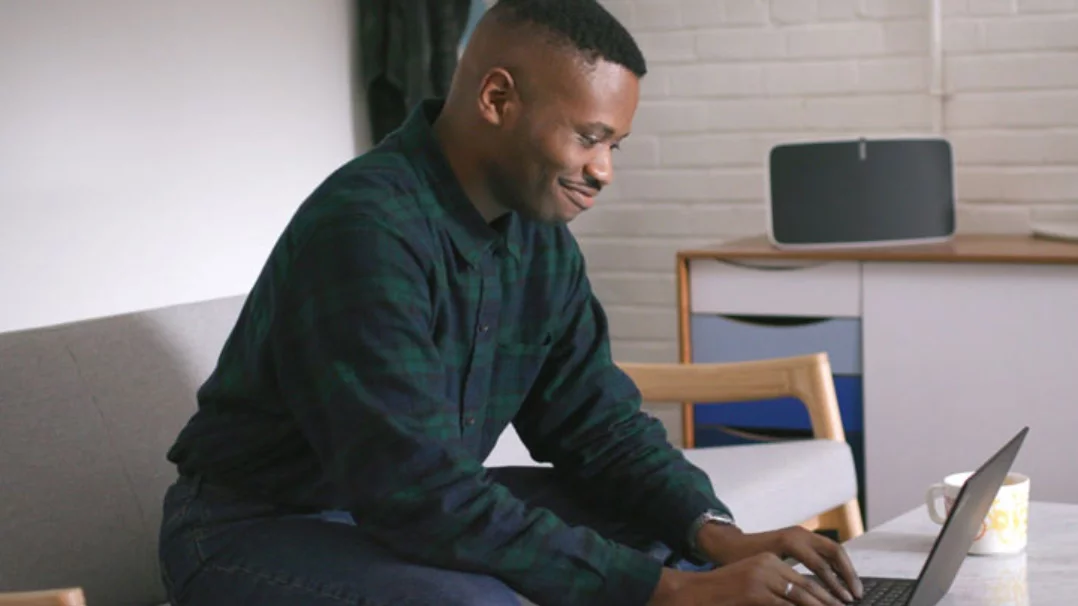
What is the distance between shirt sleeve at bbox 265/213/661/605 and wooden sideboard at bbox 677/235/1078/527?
165 cm

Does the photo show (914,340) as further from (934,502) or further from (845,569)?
(845,569)

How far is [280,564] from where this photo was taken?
4.72 ft

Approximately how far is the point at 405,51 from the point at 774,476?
1437 millimetres

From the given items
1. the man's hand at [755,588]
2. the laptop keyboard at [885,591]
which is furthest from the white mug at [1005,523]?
the man's hand at [755,588]

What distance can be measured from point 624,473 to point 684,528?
113 millimetres

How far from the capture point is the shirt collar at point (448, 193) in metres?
1.52

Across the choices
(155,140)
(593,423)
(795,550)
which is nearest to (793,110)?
(155,140)

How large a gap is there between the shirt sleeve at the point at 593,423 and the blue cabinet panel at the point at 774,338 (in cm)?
134

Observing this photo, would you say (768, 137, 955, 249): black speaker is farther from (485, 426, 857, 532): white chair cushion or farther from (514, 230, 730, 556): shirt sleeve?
(514, 230, 730, 556): shirt sleeve

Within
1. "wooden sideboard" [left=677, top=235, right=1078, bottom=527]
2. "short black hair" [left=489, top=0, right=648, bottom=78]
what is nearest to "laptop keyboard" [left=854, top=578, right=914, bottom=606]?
"short black hair" [left=489, top=0, right=648, bottom=78]

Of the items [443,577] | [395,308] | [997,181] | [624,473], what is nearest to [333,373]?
[395,308]

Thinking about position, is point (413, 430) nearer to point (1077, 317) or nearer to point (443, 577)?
point (443, 577)

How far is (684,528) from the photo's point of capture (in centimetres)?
160

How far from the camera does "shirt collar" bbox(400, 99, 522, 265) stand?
1521mm
